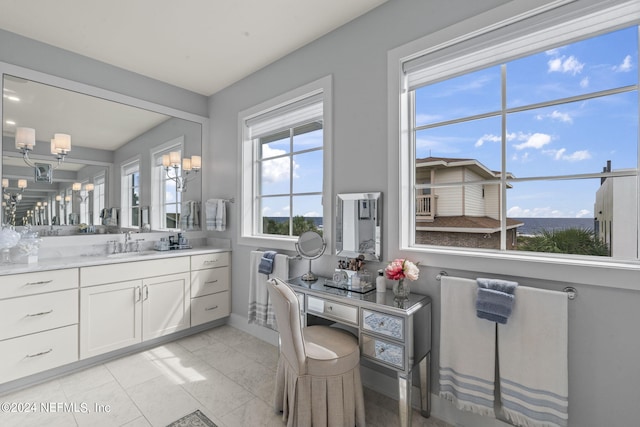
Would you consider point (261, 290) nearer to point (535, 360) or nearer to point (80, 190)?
point (80, 190)

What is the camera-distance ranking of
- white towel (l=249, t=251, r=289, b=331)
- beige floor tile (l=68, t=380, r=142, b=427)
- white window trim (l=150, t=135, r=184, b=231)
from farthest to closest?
white window trim (l=150, t=135, r=184, b=231) → white towel (l=249, t=251, r=289, b=331) → beige floor tile (l=68, t=380, r=142, b=427)

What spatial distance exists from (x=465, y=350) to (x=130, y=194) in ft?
11.1

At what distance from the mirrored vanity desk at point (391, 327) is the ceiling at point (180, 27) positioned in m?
2.08

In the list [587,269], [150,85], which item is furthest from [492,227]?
[150,85]

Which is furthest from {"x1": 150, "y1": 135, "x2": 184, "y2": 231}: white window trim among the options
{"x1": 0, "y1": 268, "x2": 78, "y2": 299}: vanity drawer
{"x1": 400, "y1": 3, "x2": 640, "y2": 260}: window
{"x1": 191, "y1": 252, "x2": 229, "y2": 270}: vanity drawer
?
{"x1": 400, "y1": 3, "x2": 640, "y2": 260}: window

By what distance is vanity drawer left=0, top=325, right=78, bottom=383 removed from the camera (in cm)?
204

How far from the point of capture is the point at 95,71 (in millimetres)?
2826

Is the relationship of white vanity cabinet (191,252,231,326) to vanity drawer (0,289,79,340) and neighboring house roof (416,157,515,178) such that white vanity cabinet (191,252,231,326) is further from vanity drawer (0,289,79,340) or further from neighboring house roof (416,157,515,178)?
neighboring house roof (416,157,515,178)

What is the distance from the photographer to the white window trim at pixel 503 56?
1.39 m

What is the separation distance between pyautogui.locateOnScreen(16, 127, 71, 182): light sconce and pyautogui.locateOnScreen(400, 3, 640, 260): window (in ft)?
9.82

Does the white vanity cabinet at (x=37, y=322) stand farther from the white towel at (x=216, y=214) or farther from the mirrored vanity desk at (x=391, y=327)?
the mirrored vanity desk at (x=391, y=327)

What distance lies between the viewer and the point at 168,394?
2098 millimetres

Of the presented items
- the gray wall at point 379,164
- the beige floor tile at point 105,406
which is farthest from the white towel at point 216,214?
the beige floor tile at point 105,406

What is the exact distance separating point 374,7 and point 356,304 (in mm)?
2119
